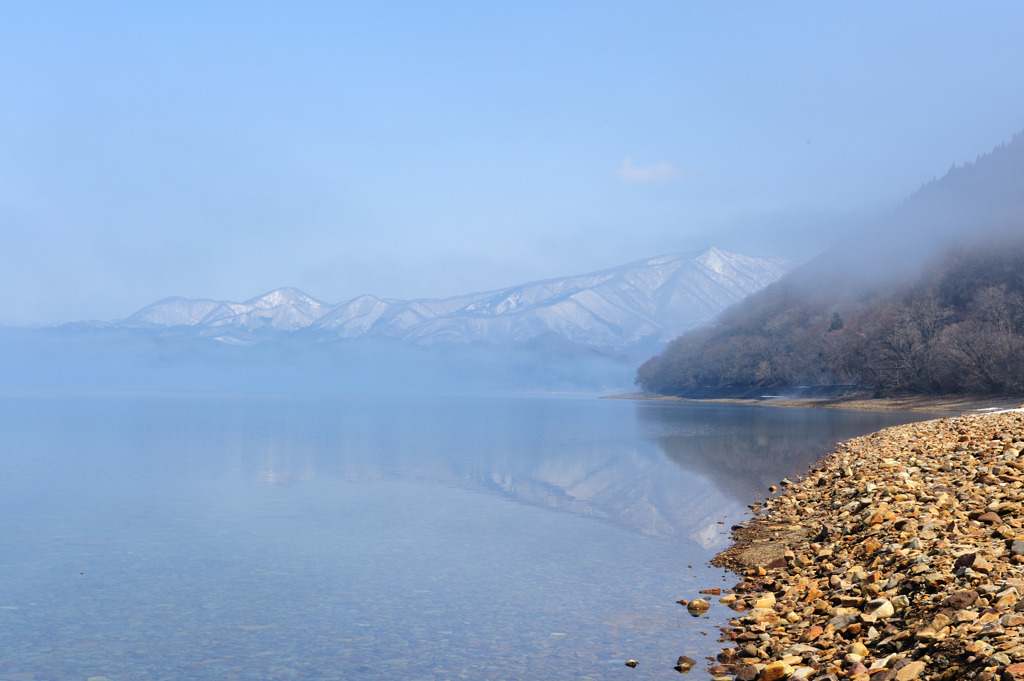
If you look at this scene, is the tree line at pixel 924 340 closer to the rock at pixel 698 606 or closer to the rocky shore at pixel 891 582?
the rocky shore at pixel 891 582

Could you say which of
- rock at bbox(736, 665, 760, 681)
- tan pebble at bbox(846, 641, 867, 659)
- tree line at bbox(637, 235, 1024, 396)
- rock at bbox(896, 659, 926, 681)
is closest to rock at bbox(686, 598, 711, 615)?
rock at bbox(736, 665, 760, 681)

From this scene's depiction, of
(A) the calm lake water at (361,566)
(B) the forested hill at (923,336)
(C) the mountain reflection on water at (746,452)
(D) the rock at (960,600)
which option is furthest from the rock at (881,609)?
(B) the forested hill at (923,336)

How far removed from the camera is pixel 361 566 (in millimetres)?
16469

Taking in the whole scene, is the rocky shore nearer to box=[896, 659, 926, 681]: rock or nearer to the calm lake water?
box=[896, 659, 926, 681]: rock

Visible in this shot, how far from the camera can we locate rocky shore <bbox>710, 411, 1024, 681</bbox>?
27.0 ft

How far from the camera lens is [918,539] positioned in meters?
12.4

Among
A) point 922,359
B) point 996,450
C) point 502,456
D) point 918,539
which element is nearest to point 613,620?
point 918,539

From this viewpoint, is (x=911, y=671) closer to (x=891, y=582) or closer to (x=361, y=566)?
(x=891, y=582)

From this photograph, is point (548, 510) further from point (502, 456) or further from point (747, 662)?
point (502, 456)

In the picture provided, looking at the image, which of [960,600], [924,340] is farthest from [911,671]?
[924,340]

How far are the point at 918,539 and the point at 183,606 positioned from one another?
1202 centimetres

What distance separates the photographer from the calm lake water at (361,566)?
10984 mm

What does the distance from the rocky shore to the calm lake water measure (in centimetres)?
90

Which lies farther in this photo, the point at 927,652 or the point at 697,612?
the point at 697,612
